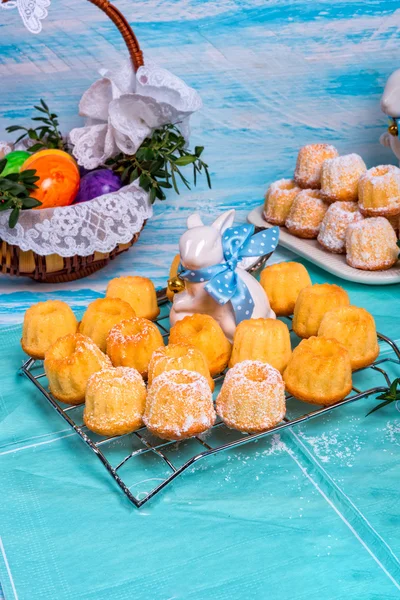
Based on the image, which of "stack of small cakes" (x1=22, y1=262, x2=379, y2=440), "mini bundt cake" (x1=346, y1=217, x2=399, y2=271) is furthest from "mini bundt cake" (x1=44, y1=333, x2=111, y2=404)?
"mini bundt cake" (x1=346, y1=217, x2=399, y2=271)

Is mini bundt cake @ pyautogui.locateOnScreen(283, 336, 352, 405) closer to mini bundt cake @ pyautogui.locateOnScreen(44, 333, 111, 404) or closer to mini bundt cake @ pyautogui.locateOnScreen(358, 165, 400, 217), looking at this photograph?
mini bundt cake @ pyautogui.locateOnScreen(44, 333, 111, 404)

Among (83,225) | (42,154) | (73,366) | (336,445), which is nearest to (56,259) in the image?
(83,225)

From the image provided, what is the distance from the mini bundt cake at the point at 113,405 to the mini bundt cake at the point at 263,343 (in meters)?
0.16

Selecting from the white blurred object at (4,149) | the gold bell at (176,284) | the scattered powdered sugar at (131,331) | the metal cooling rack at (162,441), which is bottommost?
the metal cooling rack at (162,441)

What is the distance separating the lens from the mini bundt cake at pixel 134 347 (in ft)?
3.68

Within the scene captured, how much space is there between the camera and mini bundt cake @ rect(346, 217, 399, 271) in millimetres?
1494

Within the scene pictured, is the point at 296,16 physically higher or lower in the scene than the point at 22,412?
higher

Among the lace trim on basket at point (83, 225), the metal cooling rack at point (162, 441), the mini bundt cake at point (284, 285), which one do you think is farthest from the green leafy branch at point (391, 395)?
the lace trim on basket at point (83, 225)

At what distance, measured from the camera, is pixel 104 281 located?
5.19ft

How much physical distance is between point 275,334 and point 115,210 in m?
0.44

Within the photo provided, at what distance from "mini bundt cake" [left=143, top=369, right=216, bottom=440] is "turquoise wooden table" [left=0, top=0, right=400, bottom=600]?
0.07 meters

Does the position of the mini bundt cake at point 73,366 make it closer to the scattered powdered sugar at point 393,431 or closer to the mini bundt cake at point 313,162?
the scattered powdered sugar at point 393,431

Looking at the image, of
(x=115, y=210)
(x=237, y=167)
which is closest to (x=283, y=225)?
(x=237, y=167)

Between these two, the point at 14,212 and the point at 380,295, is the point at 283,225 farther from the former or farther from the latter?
the point at 14,212
